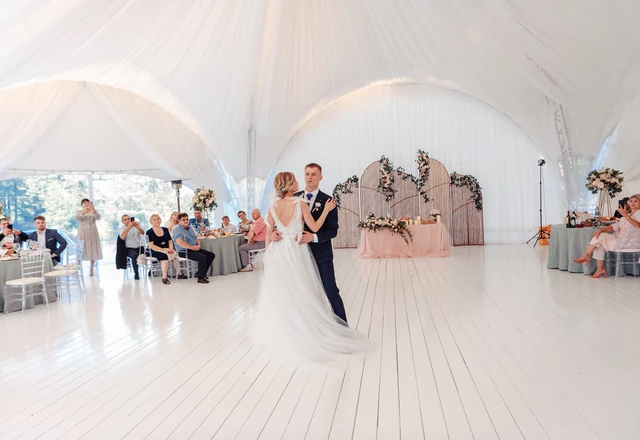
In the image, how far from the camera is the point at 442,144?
568 inches

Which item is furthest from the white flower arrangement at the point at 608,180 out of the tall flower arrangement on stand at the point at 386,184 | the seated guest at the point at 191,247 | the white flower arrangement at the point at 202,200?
the white flower arrangement at the point at 202,200

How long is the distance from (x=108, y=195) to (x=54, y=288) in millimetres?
7670

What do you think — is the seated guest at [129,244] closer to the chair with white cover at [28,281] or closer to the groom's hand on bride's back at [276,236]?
the chair with white cover at [28,281]

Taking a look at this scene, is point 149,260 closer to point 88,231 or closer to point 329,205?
point 88,231

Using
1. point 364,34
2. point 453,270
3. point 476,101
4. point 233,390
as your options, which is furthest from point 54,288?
point 476,101

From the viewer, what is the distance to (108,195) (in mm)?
14266

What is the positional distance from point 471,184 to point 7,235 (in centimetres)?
1109

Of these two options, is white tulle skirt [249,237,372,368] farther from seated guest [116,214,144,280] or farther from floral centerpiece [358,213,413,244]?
floral centerpiece [358,213,413,244]

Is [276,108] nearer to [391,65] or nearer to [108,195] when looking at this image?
[391,65]

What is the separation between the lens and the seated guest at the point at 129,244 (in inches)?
358

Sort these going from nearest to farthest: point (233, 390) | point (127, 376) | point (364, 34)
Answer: point (233, 390) → point (127, 376) → point (364, 34)

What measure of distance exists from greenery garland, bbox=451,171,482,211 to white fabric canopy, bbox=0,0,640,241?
0.58 m

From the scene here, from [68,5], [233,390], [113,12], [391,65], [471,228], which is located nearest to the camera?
[233,390]

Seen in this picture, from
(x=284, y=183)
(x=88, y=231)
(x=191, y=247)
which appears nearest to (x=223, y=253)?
(x=191, y=247)
